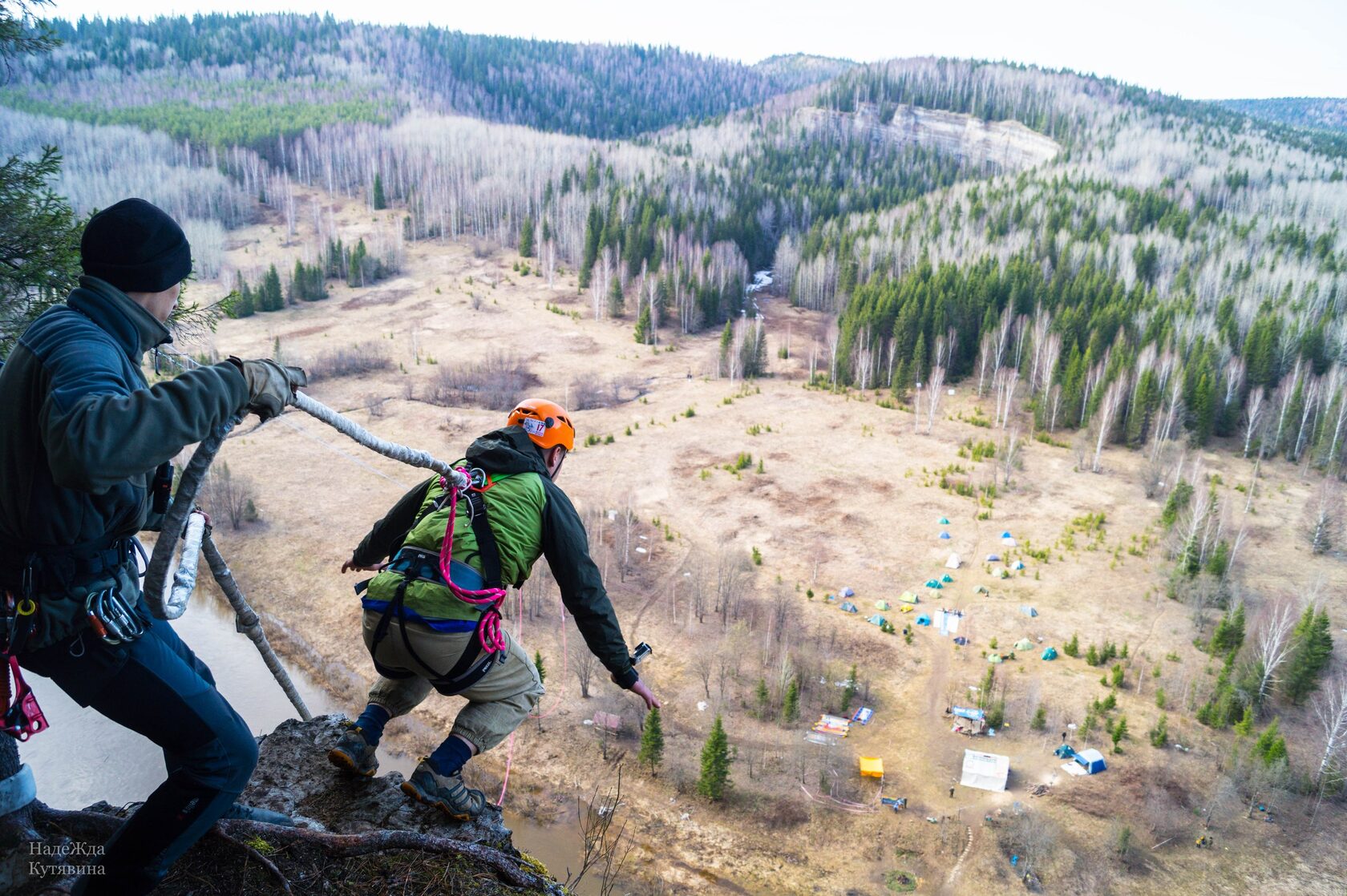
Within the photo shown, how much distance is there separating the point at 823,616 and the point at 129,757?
18817mm

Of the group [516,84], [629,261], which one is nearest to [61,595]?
[629,261]

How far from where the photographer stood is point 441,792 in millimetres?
4680

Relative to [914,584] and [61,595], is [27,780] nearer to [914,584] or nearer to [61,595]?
[61,595]

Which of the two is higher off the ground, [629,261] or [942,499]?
[629,261]

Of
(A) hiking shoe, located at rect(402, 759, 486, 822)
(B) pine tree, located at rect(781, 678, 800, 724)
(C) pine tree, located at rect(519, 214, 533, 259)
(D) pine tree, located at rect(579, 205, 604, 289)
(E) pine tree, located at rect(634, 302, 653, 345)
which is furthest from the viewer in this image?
(C) pine tree, located at rect(519, 214, 533, 259)

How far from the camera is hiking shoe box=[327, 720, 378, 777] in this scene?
15.8 feet

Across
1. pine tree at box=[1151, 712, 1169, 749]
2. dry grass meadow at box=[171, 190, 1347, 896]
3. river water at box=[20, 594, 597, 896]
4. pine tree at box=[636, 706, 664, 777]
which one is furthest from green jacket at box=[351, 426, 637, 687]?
pine tree at box=[1151, 712, 1169, 749]

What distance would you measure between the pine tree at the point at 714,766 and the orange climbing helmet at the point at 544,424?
15.3m

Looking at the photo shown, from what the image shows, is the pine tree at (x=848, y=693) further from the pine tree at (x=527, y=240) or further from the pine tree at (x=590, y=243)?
the pine tree at (x=527, y=240)

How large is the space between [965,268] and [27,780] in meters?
64.3

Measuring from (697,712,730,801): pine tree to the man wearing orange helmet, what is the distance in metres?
15.0

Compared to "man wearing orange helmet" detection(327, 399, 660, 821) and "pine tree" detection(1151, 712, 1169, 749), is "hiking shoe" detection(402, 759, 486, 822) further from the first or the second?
"pine tree" detection(1151, 712, 1169, 749)

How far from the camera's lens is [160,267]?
332 cm

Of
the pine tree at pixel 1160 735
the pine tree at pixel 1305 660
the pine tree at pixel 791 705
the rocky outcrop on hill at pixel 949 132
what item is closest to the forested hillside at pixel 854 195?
the rocky outcrop on hill at pixel 949 132
